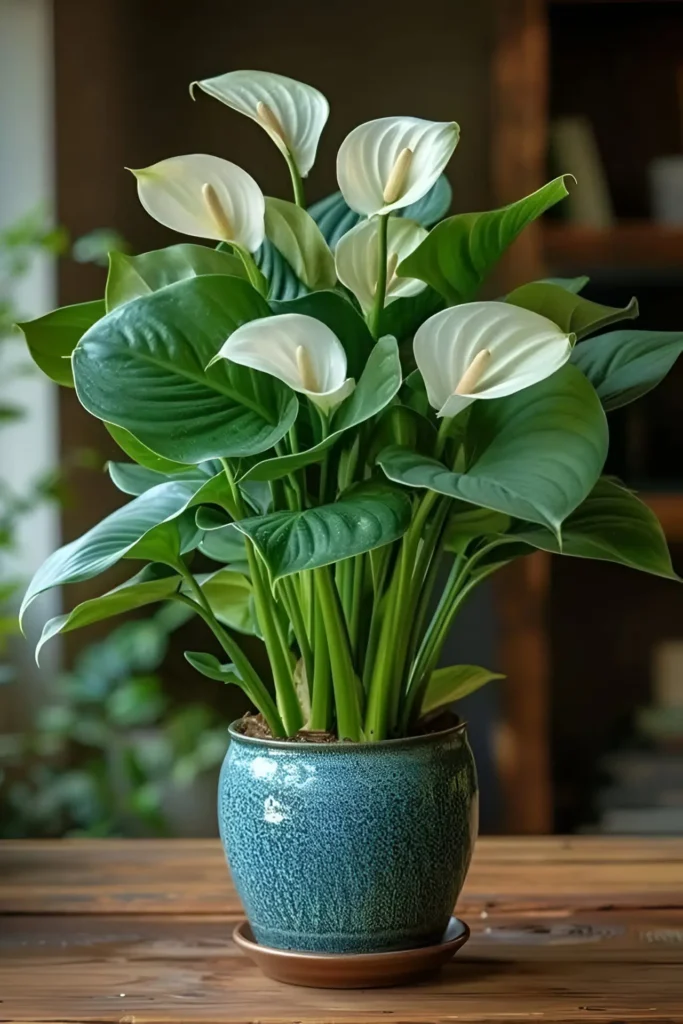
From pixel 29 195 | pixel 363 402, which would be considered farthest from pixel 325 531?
pixel 29 195

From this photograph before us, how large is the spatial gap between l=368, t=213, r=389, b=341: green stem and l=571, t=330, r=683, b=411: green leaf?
5.2 inches

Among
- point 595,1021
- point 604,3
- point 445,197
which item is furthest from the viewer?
point 604,3

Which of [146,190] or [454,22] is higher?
[454,22]

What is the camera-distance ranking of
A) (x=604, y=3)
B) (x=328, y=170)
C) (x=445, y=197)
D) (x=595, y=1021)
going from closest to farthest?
(x=595, y=1021), (x=445, y=197), (x=604, y=3), (x=328, y=170)

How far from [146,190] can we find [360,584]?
266mm

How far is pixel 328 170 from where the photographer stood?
2123 mm

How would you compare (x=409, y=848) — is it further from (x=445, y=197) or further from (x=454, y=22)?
(x=454, y=22)

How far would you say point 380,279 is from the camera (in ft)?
2.35

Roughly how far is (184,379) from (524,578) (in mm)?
1219

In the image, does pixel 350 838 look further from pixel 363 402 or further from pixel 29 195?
pixel 29 195

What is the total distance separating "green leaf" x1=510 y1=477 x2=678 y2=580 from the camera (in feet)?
2.23

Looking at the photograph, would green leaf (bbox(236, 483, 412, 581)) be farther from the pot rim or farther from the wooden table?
the wooden table

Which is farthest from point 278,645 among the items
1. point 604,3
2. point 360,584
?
point 604,3

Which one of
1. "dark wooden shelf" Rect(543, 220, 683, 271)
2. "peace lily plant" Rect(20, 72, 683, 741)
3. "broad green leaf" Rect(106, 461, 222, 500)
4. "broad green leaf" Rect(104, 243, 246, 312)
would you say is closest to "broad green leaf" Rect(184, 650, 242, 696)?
"peace lily plant" Rect(20, 72, 683, 741)
